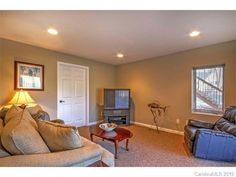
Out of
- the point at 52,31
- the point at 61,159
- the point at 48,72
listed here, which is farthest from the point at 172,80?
the point at 61,159

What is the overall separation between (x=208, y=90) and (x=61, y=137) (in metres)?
3.62

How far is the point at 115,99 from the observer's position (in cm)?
492

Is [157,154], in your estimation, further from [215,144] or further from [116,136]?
[215,144]

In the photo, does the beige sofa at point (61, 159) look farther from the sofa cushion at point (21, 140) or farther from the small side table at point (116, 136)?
the small side table at point (116, 136)

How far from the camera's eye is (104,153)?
4.83ft

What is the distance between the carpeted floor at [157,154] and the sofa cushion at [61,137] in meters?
1.29

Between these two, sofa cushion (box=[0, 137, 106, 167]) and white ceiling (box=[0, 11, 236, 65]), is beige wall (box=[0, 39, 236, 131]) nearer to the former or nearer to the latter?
white ceiling (box=[0, 11, 236, 65])

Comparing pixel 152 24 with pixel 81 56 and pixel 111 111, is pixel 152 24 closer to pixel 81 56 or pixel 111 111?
pixel 81 56

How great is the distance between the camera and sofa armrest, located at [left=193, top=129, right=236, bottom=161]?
232 cm

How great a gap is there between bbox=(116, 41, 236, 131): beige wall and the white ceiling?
0.33m

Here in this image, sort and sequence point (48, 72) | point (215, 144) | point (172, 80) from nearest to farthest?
point (215, 144) → point (48, 72) → point (172, 80)

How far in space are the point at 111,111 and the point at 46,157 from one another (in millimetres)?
3746

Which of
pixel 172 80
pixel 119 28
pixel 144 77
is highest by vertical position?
pixel 119 28

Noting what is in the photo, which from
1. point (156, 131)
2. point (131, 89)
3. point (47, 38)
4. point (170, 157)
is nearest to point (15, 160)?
point (170, 157)
